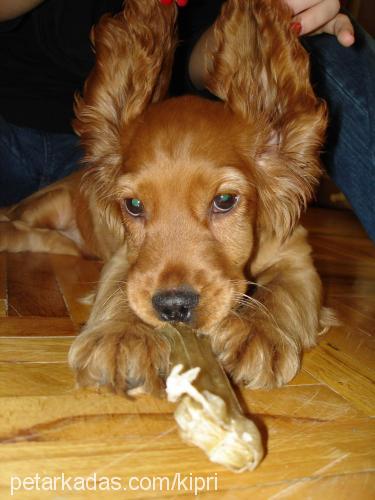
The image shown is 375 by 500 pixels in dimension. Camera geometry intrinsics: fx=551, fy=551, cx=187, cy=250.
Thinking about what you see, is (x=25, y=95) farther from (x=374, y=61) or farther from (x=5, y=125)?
(x=374, y=61)

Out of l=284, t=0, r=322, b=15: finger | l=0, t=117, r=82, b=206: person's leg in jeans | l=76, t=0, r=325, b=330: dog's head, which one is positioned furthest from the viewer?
→ l=0, t=117, r=82, b=206: person's leg in jeans

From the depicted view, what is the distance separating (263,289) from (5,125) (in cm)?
227

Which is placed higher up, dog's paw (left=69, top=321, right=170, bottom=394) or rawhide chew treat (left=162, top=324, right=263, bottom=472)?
rawhide chew treat (left=162, top=324, right=263, bottom=472)

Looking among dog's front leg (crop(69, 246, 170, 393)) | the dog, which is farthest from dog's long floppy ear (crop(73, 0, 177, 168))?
dog's front leg (crop(69, 246, 170, 393))

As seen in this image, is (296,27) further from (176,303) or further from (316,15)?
(176,303)

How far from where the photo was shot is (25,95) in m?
3.43

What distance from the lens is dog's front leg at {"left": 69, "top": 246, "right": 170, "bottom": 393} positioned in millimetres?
1405

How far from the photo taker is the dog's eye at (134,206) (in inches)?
73.8

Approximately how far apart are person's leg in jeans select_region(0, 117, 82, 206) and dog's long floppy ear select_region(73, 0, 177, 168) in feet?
4.15

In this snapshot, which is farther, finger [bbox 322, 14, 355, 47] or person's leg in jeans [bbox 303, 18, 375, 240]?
person's leg in jeans [bbox 303, 18, 375, 240]

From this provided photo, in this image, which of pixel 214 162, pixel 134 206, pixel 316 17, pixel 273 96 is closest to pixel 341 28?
pixel 316 17

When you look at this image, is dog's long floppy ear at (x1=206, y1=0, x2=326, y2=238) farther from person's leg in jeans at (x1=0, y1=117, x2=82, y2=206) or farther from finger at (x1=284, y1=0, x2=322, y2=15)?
person's leg in jeans at (x1=0, y1=117, x2=82, y2=206)

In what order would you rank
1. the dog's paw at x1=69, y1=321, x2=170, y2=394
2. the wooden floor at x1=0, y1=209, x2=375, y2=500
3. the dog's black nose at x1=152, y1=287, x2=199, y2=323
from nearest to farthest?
the wooden floor at x1=0, y1=209, x2=375, y2=500 < the dog's paw at x1=69, y1=321, x2=170, y2=394 < the dog's black nose at x1=152, y1=287, x2=199, y2=323

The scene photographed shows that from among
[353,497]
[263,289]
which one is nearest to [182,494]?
[353,497]
